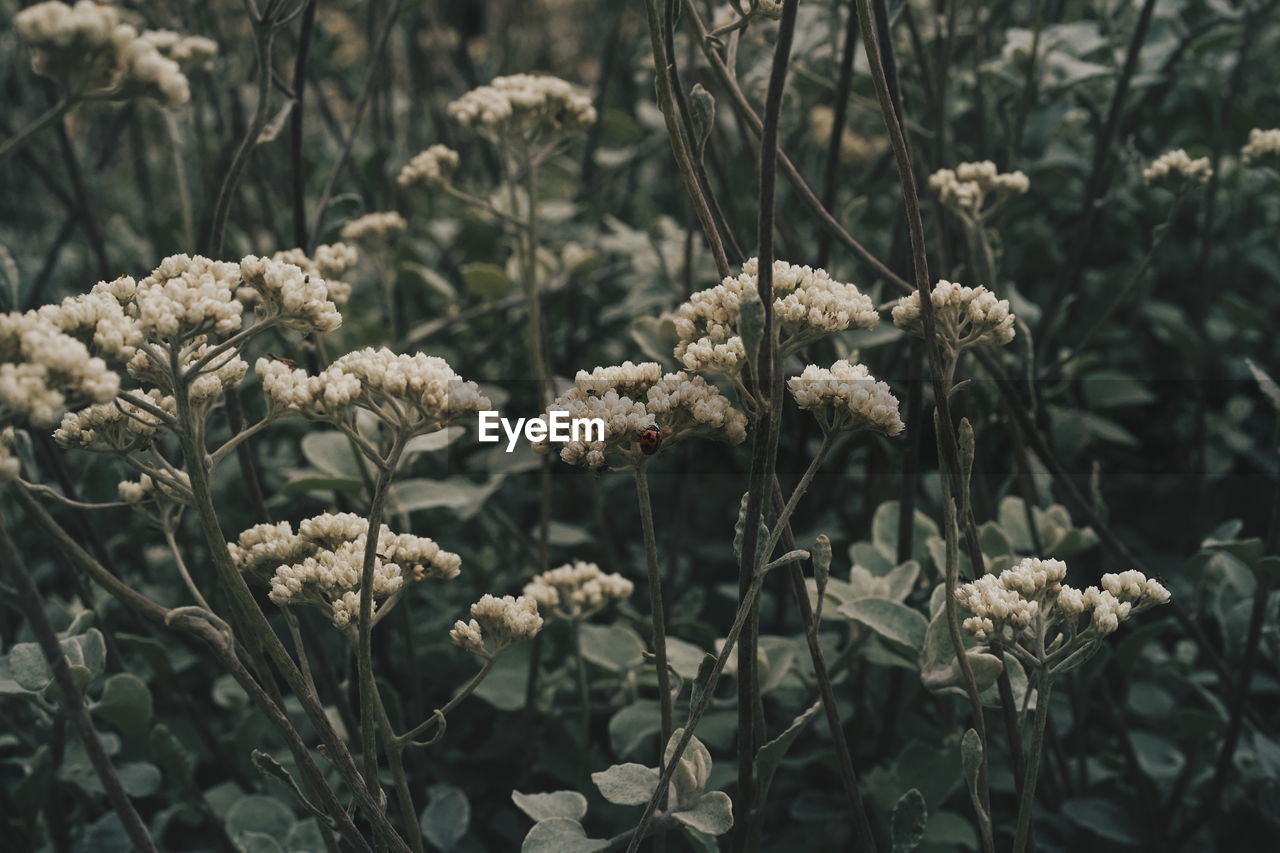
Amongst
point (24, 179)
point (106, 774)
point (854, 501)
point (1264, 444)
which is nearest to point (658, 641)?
point (106, 774)

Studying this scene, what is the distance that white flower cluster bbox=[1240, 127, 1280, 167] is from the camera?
1688 mm

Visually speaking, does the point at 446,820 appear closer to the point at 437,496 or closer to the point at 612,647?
the point at 612,647

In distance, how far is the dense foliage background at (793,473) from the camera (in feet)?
5.59

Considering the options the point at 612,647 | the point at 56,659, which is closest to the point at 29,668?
the point at 56,659

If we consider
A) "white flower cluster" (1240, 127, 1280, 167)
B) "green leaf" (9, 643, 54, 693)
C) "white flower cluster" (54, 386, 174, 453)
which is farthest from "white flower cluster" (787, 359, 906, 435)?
"white flower cluster" (1240, 127, 1280, 167)

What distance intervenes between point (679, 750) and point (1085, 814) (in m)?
1.04

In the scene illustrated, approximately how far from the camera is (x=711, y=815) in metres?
1.14

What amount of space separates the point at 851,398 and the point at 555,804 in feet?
2.00

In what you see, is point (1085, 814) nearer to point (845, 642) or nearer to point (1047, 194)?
point (845, 642)

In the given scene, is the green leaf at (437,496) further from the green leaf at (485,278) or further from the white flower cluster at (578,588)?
the green leaf at (485,278)

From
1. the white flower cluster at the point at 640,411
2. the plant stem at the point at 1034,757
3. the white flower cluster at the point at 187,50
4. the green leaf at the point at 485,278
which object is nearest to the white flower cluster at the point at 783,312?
the white flower cluster at the point at 640,411

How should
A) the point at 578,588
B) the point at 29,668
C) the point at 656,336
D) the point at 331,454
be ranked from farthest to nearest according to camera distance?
the point at 656,336 < the point at 331,454 < the point at 578,588 < the point at 29,668

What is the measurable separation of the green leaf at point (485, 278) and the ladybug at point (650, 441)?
4.31 feet

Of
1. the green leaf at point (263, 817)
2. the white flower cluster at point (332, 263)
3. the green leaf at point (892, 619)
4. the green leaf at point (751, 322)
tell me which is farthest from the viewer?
the green leaf at point (263, 817)
